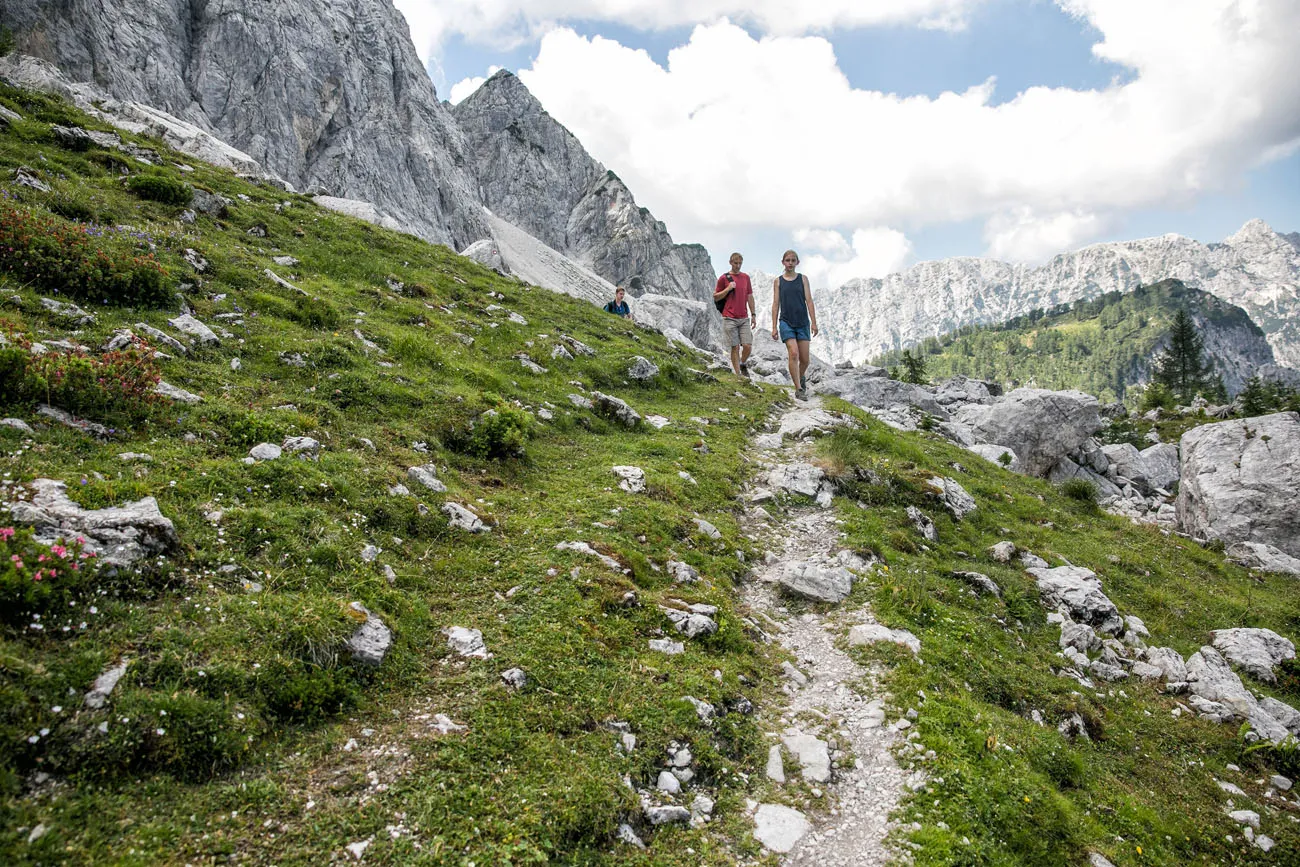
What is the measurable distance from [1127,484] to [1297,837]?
108ft

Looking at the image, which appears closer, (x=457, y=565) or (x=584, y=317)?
(x=457, y=565)

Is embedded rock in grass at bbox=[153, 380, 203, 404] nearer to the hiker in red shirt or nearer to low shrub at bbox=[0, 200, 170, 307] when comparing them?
low shrub at bbox=[0, 200, 170, 307]

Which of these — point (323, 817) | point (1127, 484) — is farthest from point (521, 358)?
point (1127, 484)

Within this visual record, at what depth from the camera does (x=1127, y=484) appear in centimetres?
3497

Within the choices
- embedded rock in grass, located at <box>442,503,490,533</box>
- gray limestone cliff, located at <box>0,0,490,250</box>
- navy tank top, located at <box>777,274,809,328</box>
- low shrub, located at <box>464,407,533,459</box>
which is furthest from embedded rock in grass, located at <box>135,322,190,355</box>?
gray limestone cliff, located at <box>0,0,490,250</box>

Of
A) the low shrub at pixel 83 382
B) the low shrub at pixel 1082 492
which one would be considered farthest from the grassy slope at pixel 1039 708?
the low shrub at pixel 83 382

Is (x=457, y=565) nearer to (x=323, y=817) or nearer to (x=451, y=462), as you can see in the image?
(x=451, y=462)

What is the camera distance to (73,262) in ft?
41.2

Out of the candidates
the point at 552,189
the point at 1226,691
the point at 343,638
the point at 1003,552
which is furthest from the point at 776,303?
the point at 552,189

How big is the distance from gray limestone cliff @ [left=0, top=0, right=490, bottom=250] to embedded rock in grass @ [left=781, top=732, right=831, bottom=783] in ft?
294

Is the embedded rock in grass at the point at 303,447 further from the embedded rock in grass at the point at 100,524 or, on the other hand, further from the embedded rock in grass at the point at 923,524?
the embedded rock in grass at the point at 923,524

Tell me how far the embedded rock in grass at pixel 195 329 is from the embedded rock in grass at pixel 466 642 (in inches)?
395

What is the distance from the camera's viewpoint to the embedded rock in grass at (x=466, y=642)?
7.69 m

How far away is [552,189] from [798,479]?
177 m
